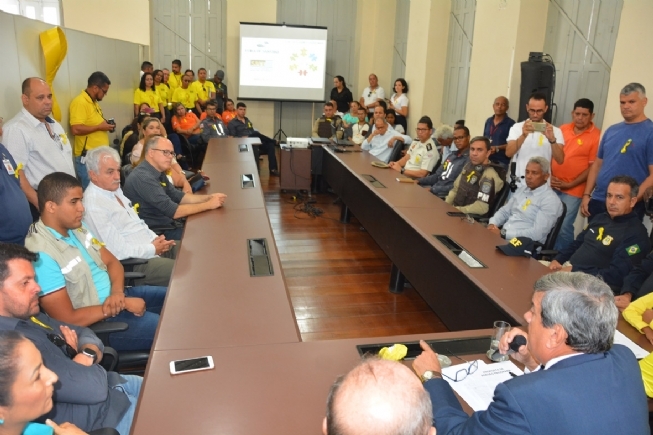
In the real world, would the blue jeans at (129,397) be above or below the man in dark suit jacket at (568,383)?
below

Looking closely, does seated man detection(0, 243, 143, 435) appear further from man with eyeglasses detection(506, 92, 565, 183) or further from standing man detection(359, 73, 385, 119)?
standing man detection(359, 73, 385, 119)

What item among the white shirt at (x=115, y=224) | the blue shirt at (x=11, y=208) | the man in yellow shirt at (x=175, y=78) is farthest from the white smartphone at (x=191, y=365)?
the man in yellow shirt at (x=175, y=78)

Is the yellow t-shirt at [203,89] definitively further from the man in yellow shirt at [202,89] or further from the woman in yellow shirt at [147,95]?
the woman in yellow shirt at [147,95]

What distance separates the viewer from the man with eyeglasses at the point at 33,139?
10.8ft

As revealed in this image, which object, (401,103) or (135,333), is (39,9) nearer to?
(401,103)

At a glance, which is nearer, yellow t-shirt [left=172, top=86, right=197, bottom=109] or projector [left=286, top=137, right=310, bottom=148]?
projector [left=286, top=137, right=310, bottom=148]

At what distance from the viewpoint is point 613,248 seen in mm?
2891

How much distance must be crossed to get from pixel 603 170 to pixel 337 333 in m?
2.29

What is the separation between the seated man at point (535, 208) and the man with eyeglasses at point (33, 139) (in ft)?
10.3

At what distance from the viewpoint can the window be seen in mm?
9141

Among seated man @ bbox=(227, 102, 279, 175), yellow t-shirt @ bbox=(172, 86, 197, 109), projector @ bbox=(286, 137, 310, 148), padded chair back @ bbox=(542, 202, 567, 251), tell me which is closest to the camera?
padded chair back @ bbox=(542, 202, 567, 251)

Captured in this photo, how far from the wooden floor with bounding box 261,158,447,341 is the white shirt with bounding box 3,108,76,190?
6.26ft

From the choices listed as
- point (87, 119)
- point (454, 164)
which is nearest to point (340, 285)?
point (454, 164)

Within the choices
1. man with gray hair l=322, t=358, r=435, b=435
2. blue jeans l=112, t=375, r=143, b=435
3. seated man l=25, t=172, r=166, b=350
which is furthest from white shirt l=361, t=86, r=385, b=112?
man with gray hair l=322, t=358, r=435, b=435
